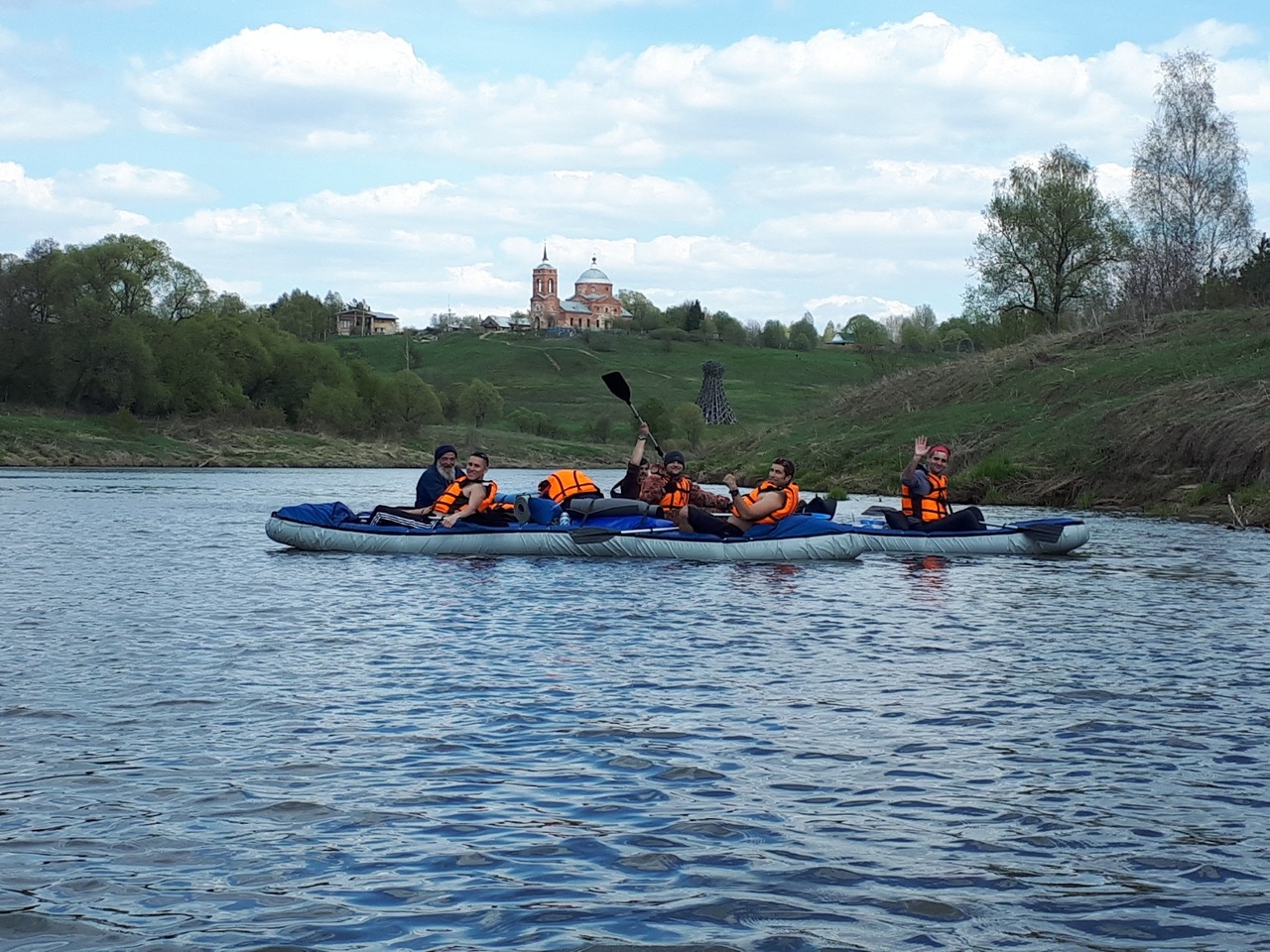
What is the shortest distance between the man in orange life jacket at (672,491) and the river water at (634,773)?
4769mm

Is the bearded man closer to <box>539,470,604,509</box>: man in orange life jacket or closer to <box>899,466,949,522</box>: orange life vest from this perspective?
<box>539,470,604,509</box>: man in orange life jacket

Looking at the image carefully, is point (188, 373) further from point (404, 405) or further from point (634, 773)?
point (634, 773)

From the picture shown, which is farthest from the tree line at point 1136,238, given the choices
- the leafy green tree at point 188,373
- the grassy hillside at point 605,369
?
the grassy hillside at point 605,369

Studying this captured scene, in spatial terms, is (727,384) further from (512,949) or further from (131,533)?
(512,949)

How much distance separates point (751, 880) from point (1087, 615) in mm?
9026

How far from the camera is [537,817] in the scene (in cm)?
671

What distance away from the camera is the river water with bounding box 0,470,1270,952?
215 inches

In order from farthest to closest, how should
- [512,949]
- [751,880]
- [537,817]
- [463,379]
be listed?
1. [463,379]
2. [537,817]
3. [751,880]
4. [512,949]

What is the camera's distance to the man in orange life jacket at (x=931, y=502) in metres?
19.5

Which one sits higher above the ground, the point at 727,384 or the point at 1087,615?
the point at 727,384

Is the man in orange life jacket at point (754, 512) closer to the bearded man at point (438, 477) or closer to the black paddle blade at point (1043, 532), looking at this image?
the black paddle blade at point (1043, 532)

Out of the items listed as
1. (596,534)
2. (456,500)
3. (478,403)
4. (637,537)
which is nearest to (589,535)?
(596,534)

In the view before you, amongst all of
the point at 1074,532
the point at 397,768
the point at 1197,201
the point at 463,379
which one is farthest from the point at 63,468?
the point at 463,379

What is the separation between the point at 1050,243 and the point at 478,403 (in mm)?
54624
